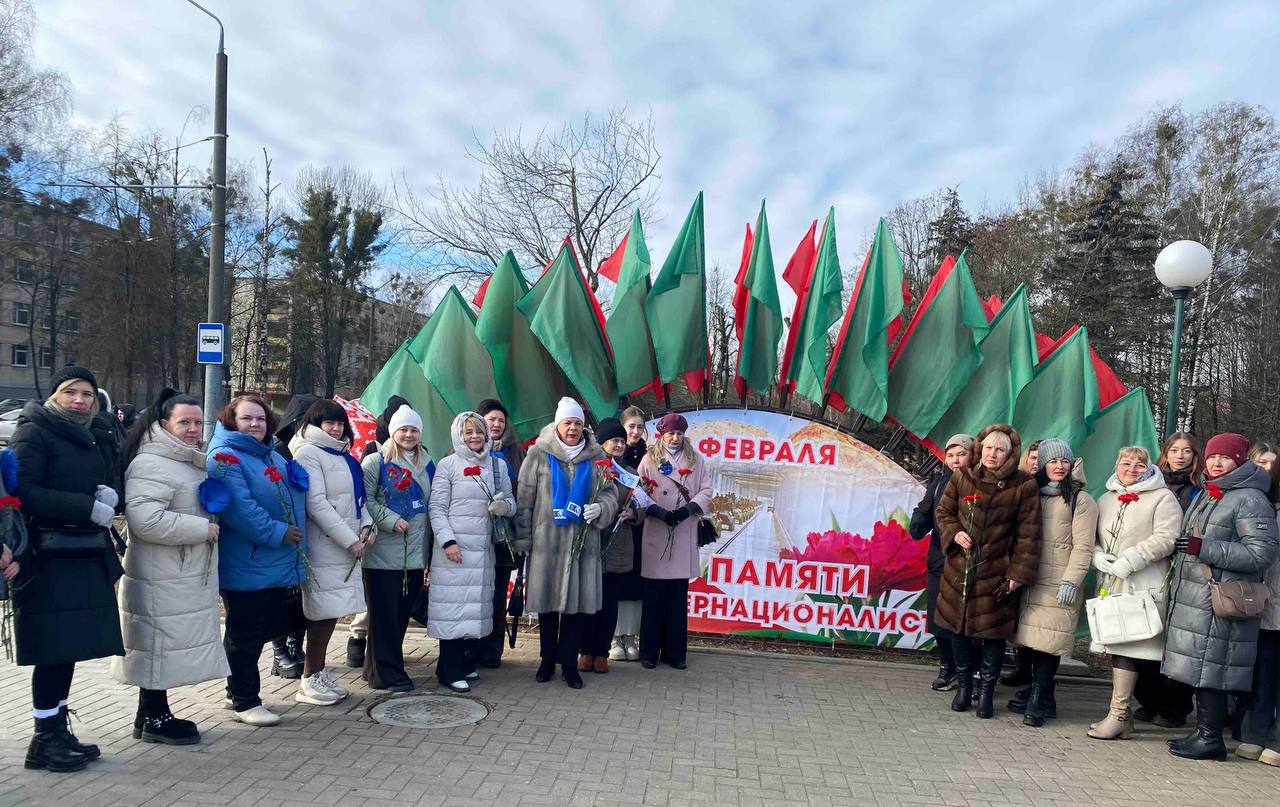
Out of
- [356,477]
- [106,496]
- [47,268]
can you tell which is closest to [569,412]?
[356,477]

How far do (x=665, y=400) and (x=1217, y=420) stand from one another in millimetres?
26328

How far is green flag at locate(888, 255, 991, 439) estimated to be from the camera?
6512 mm

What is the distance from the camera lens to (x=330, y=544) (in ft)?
15.1

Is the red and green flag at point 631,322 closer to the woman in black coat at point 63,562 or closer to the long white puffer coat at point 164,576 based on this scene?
the long white puffer coat at point 164,576

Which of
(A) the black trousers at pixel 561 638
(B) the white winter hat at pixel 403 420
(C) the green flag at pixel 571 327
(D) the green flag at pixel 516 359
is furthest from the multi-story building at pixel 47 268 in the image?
(A) the black trousers at pixel 561 638

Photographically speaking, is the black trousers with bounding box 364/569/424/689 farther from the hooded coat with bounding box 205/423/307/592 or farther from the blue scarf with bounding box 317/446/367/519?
the hooded coat with bounding box 205/423/307/592

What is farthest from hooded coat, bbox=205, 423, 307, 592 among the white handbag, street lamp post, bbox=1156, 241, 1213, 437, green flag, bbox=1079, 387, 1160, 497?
street lamp post, bbox=1156, 241, 1213, 437

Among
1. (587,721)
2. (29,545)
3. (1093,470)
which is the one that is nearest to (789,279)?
(1093,470)

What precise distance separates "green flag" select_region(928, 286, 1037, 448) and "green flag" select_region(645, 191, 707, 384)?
7.60 feet

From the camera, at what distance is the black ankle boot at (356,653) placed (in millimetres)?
5508

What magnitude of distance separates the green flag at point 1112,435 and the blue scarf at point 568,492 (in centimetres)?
436

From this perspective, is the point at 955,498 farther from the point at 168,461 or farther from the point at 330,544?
the point at 168,461

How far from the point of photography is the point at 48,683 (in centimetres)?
357

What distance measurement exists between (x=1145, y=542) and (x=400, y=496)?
4682mm
